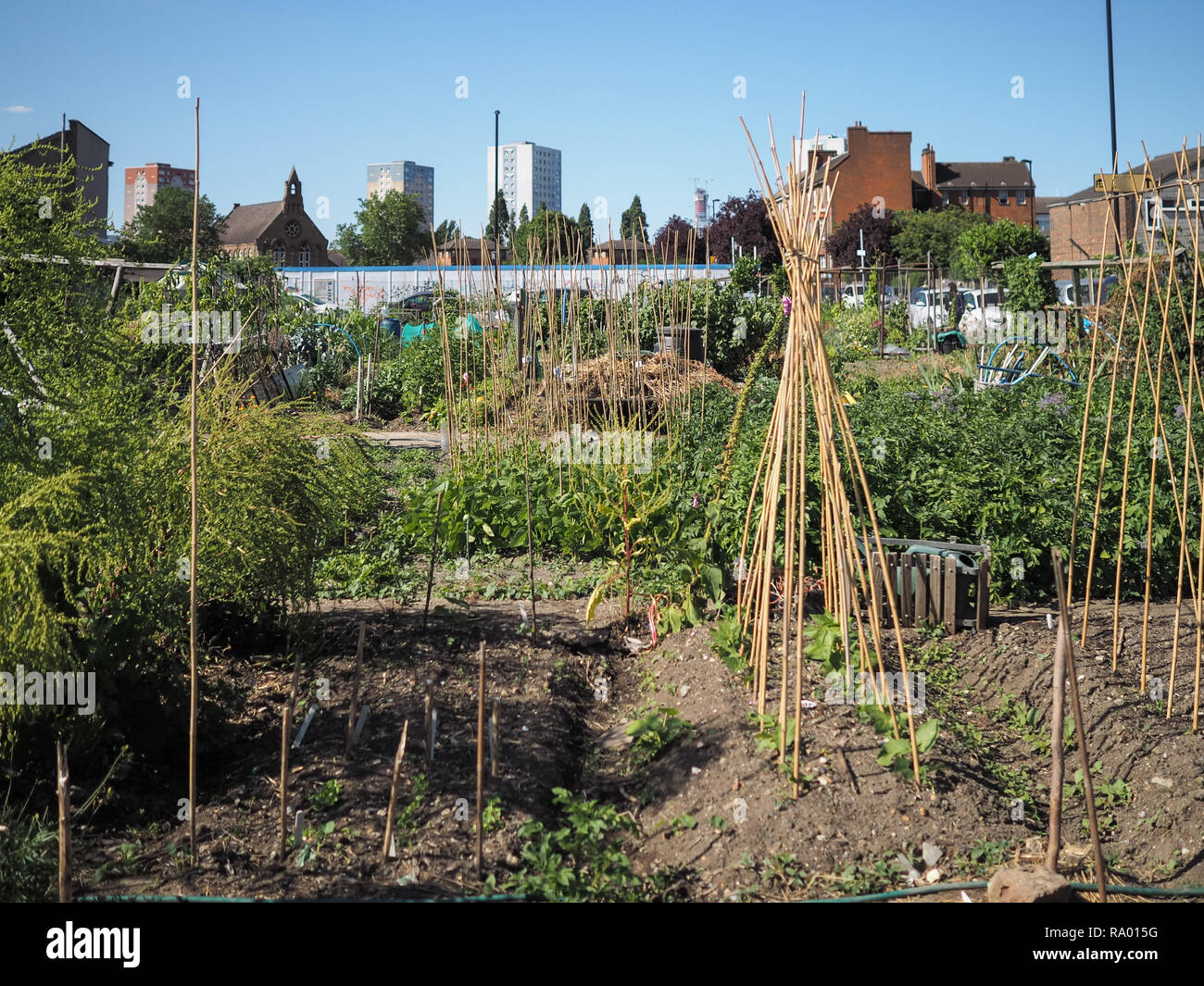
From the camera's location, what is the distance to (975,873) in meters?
3.03

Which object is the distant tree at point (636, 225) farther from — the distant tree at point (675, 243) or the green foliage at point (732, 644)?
the green foliage at point (732, 644)

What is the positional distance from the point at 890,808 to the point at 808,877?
0.46 metres

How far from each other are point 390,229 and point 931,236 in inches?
1123

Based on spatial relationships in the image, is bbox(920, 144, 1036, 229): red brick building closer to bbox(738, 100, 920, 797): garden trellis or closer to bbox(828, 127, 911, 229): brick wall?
bbox(828, 127, 911, 229): brick wall

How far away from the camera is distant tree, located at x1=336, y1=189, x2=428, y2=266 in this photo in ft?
180

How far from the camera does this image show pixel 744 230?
4097 cm

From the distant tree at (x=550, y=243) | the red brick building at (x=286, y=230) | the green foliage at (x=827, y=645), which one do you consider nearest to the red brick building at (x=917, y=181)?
the red brick building at (x=286, y=230)

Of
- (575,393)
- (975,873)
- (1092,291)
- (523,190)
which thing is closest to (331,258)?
(523,190)

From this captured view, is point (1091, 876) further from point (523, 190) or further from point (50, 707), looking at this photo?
point (523, 190)

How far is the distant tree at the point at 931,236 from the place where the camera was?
44.3 metres

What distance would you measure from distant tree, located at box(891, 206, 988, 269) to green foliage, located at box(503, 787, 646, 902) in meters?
44.2

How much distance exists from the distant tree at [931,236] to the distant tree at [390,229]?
25.2 meters

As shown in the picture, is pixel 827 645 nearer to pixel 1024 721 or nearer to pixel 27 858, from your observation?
pixel 1024 721

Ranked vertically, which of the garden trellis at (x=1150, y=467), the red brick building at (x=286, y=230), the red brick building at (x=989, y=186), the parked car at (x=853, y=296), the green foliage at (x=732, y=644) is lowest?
the green foliage at (x=732, y=644)
